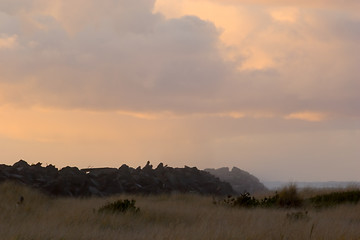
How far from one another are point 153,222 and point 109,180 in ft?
33.4

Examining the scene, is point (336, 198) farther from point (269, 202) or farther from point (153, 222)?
point (153, 222)

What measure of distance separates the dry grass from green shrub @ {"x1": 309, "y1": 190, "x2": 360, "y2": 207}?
1.60 m

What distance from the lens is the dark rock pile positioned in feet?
77.0

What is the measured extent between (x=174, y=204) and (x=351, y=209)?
5897 millimetres

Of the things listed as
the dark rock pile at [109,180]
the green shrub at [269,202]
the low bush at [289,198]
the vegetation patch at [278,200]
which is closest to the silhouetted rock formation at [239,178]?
the dark rock pile at [109,180]

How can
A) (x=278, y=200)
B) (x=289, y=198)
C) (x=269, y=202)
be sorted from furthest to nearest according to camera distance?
(x=289, y=198), (x=278, y=200), (x=269, y=202)

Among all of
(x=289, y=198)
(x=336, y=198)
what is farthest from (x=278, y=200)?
(x=336, y=198)

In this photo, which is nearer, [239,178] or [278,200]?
[278,200]

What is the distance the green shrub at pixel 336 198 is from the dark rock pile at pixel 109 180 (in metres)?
5.93

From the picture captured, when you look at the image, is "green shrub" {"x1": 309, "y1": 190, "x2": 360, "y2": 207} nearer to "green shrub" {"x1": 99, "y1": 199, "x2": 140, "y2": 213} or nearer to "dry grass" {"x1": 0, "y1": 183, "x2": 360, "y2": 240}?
"dry grass" {"x1": 0, "y1": 183, "x2": 360, "y2": 240}

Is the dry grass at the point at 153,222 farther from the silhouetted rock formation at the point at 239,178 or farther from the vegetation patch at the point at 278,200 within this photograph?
the silhouetted rock formation at the point at 239,178

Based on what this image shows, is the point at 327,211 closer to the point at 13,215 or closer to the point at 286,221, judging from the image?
the point at 286,221

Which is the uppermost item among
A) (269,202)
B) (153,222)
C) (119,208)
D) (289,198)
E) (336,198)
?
(336,198)

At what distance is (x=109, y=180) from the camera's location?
83.7 ft
